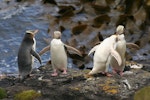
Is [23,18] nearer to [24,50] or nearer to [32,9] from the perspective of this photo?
[32,9]

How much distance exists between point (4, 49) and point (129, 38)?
3.56m

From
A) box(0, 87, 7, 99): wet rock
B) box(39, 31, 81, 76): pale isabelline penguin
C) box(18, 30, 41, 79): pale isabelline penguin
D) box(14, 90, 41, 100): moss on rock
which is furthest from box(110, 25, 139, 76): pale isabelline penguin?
box(0, 87, 7, 99): wet rock

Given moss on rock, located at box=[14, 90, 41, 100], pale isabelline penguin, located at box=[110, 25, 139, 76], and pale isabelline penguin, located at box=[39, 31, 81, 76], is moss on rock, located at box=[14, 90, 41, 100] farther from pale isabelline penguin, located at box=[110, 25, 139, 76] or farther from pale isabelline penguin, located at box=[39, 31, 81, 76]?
pale isabelline penguin, located at box=[110, 25, 139, 76]

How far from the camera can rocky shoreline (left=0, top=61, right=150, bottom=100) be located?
309 inches

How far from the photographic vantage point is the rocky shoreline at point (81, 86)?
785 cm

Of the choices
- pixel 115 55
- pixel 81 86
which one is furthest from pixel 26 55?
pixel 115 55

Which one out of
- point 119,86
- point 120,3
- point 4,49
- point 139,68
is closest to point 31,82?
point 119,86

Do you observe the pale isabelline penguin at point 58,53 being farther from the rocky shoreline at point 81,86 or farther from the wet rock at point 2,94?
the wet rock at point 2,94

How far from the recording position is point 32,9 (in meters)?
18.0

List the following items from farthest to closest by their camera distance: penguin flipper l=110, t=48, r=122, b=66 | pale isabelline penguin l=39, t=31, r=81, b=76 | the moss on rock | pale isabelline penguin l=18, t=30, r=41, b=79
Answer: pale isabelline penguin l=18, t=30, r=41, b=79
pale isabelline penguin l=39, t=31, r=81, b=76
penguin flipper l=110, t=48, r=122, b=66
the moss on rock

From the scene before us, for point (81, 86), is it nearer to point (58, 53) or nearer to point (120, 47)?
point (58, 53)

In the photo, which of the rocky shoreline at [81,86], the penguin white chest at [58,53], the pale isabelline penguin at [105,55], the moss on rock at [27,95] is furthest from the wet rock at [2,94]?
the pale isabelline penguin at [105,55]

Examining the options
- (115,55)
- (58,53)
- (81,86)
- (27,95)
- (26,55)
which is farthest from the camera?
(26,55)

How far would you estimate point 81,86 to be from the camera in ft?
26.6
